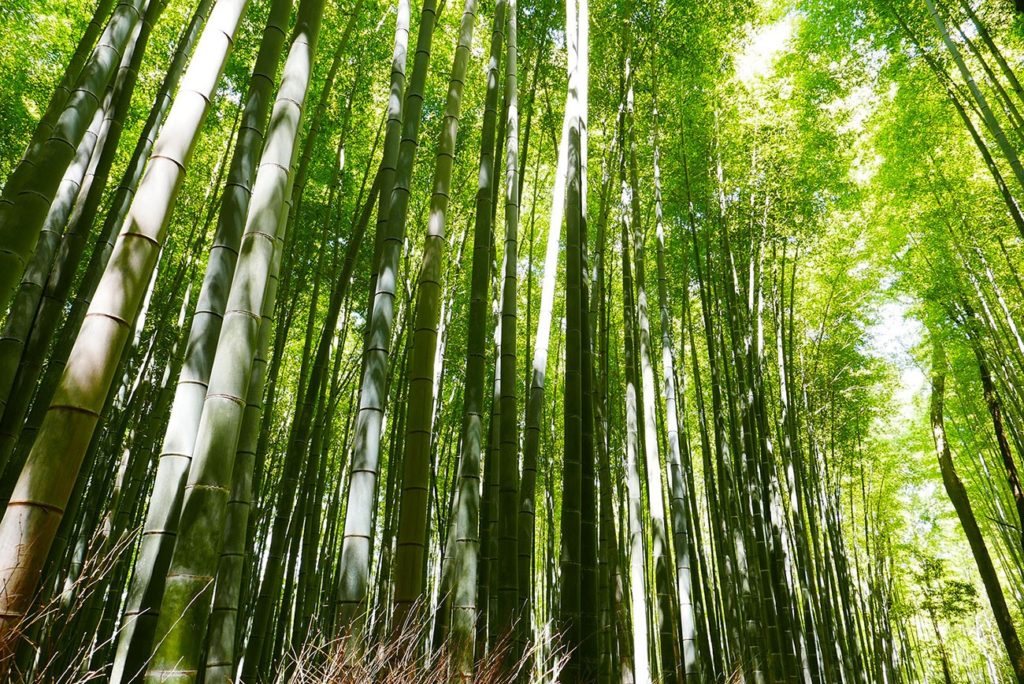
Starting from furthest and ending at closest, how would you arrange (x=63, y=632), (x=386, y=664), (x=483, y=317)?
(x=483, y=317)
(x=63, y=632)
(x=386, y=664)

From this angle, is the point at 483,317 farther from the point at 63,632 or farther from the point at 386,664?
the point at 63,632

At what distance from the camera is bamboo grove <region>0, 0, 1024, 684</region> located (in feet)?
4.88

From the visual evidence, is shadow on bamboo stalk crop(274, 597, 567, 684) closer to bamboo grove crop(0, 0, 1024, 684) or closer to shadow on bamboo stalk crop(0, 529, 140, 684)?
bamboo grove crop(0, 0, 1024, 684)

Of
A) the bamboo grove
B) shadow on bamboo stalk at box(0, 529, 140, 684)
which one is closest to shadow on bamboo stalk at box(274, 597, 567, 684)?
the bamboo grove

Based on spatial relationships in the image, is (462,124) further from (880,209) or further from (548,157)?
(880,209)

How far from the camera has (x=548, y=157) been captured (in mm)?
5969

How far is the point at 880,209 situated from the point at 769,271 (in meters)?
1.95

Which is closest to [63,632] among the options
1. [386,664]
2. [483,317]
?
[386,664]

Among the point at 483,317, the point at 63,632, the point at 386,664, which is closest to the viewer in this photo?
the point at 386,664

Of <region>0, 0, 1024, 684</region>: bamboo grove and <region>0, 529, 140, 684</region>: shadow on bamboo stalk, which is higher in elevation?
<region>0, 0, 1024, 684</region>: bamboo grove

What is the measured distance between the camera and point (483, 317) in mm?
2305

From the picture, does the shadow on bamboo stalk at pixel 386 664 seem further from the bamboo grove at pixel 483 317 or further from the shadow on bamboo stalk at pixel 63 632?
the shadow on bamboo stalk at pixel 63 632

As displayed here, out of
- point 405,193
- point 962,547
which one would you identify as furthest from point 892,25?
point 962,547

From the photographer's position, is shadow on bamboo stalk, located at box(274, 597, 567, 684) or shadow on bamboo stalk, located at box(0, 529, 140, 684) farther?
shadow on bamboo stalk, located at box(274, 597, 567, 684)
